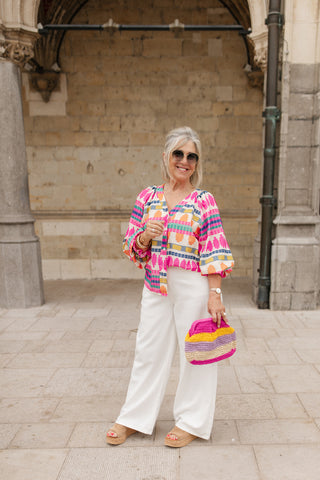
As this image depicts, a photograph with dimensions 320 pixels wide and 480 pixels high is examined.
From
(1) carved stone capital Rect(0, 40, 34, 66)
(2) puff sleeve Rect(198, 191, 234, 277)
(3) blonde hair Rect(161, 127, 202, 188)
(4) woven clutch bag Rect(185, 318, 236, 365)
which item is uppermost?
(1) carved stone capital Rect(0, 40, 34, 66)

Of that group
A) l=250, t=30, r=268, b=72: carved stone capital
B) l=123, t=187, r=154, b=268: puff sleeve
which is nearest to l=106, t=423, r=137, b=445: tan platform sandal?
l=123, t=187, r=154, b=268: puff sleeve

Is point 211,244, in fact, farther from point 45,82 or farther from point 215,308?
point 45,82

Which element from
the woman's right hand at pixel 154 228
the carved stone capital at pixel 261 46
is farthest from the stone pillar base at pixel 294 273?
the woman's right hand at pixel 154 228

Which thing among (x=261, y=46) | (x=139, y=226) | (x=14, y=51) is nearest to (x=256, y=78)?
(x=261, y=46)

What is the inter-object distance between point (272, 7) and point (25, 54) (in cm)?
312

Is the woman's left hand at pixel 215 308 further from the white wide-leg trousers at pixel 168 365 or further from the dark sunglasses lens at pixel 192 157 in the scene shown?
the dark sunglasses lens at pixel 192 157

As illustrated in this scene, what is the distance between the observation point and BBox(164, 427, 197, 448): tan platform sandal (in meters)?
2.24

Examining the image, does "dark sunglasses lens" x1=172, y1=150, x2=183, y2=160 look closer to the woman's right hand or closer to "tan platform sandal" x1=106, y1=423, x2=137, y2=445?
the woman's right hand

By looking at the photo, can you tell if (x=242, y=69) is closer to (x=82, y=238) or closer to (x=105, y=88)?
(x=105, y=88)

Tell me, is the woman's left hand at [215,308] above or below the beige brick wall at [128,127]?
below

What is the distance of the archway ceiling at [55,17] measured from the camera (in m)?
6.43

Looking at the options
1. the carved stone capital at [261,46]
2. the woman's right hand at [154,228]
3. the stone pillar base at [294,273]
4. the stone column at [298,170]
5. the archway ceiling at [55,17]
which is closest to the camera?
the woman's right hand at [154,228]

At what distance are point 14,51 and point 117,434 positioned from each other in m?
4.57

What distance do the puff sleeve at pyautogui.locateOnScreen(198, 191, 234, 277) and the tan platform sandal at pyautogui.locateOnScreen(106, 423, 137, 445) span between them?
3.72ft
